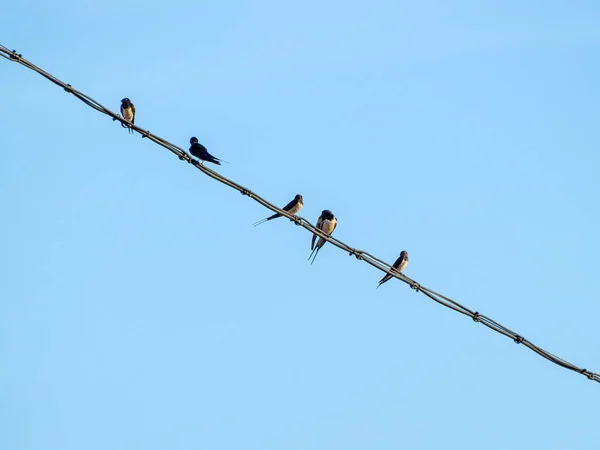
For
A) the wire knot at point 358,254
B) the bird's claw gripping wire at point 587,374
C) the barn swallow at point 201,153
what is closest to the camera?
the bird's claw gripping wire at point 587,374

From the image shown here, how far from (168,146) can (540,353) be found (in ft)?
9.80

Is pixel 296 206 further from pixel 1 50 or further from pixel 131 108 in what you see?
pixel 1 50

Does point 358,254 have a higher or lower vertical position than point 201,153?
lower

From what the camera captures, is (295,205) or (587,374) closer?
(587,374)

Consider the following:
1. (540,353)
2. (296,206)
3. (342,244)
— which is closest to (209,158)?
(296,206)

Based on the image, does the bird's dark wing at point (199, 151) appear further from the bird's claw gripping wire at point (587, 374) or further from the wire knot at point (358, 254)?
the bird's claw gripping wire at point (587, 374)

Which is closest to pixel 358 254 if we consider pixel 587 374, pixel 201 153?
pixel 587 374

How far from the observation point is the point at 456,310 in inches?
299

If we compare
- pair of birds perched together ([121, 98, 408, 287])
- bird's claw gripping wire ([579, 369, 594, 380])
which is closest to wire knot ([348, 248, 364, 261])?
bird's claw gripping wire ([579, 369, 594, 380])

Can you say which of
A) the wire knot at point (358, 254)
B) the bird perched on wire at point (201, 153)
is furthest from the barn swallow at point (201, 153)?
the wire knot at point (358, 254)

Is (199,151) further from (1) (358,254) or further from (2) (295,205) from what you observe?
(1) (358,254)

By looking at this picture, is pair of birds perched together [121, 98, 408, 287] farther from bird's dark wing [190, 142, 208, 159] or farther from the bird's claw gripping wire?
the bird's claw gripping wire

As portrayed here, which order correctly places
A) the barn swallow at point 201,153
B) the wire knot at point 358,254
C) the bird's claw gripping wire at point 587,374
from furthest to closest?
A: the barn swallow at point 201,153, the wire knot at point 358,254, the bird's claw gripping wire at point 587,374

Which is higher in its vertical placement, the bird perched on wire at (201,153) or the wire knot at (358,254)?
the bird perched on wire at (201,153)
